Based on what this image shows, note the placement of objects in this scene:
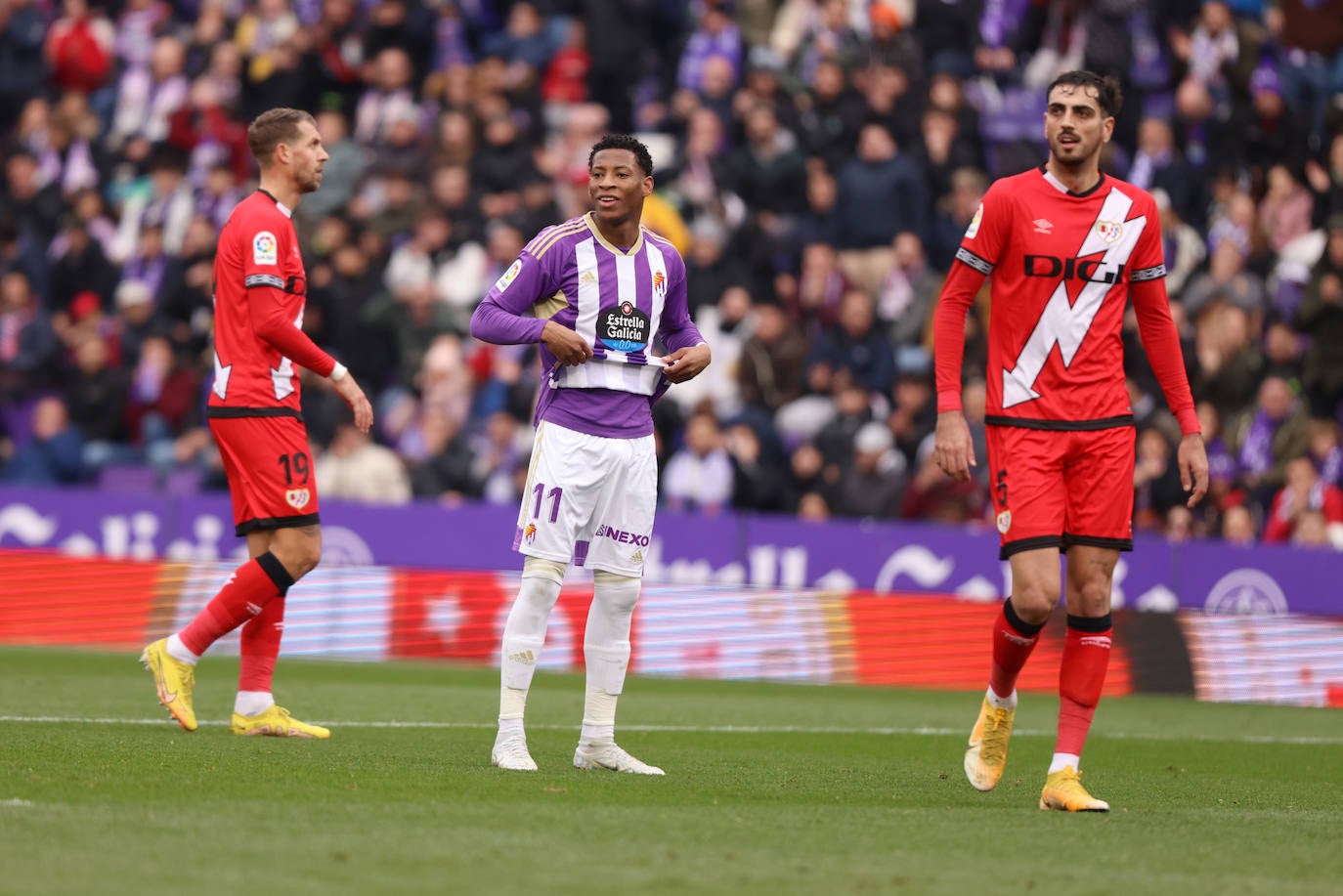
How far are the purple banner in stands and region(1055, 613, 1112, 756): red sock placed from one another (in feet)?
26.2

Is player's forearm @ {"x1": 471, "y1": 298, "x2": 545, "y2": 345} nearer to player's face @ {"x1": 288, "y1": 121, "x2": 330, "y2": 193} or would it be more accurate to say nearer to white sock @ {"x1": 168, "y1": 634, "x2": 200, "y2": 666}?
player's face @ {"x1": 288, "y1": 121, "x2": 330, "y2": 193}

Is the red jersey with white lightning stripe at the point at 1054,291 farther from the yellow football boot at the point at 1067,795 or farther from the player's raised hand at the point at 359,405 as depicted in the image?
the player's raised hand at the point at 359,405

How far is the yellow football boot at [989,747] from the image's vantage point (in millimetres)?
7738

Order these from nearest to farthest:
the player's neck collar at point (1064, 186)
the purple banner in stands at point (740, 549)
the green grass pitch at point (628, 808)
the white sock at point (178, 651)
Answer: the green grass pitch at point (628, 808) < the player's neck collar at point (1064, 186) < the white sock at point (178, 651) < the purple banner in stands at point (740, 549)

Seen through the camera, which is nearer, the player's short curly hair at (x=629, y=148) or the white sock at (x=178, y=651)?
the player's short curly hair at (x=629, y=148)

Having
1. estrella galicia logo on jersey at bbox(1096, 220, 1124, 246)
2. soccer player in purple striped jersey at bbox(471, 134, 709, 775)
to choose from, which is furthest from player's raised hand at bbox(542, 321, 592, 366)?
estrella galicia logo on jersey at bbox(1096, 220, 1124, 246)

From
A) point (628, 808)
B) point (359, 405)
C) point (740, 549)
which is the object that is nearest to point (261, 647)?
point (359, 405)

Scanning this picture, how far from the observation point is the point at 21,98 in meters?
24.8

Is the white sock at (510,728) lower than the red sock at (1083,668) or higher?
lower

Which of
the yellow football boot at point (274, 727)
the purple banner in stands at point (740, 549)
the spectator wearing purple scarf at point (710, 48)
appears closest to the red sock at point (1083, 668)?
the yellow football boot at point (274, 727)

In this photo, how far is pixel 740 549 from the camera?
16781 mm

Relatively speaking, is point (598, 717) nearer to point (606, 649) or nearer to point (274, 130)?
point (606, 649)

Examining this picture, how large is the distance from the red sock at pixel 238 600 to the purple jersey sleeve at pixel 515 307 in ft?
6.23

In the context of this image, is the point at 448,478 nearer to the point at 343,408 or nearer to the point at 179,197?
the point at 343,408
